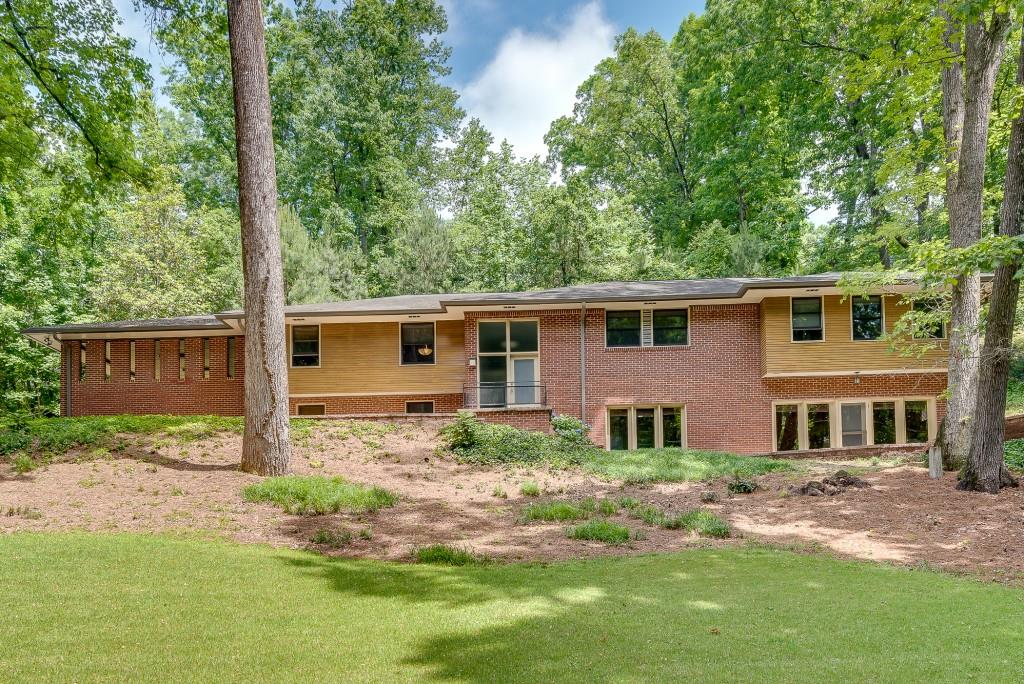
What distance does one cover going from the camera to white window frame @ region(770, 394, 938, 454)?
1697 centimetres

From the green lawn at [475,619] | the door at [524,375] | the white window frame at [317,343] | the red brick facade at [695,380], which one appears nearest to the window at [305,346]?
the white window frame at [317,343]

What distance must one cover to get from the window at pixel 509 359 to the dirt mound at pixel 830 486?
820cm

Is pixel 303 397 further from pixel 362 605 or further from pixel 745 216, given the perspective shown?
pixel 745 216

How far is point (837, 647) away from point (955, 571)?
131 inches

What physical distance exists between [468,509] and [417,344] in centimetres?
988

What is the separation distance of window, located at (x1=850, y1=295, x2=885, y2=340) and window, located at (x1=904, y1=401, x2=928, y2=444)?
7.30 ft

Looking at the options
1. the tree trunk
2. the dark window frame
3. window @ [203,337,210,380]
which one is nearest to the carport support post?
the tree trunk

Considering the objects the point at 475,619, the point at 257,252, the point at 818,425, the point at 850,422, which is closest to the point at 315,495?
the point at 257,252

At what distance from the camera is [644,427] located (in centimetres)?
1773

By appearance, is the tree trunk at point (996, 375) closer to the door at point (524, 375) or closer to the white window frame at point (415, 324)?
the door at point (524, 375)

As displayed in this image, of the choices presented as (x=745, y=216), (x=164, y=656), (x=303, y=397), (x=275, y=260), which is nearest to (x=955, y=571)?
(x=164, y=656)

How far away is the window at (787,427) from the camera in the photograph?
17125mm

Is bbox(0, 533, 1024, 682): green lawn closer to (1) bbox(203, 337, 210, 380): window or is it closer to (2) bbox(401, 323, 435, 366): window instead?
(2) bbox(401, 323, 435, 366): window

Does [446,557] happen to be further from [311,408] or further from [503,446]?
[311,408]
